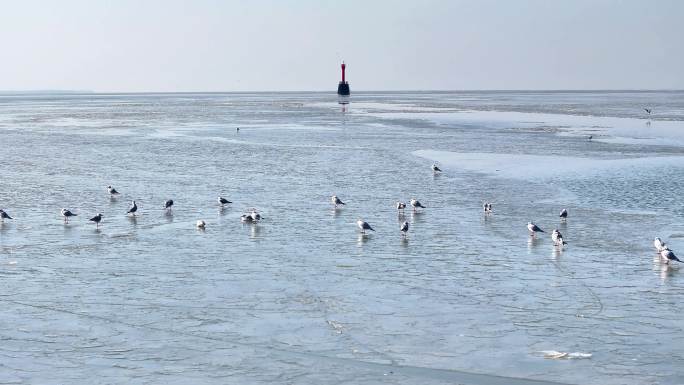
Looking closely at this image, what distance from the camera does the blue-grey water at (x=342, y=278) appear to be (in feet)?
33.8

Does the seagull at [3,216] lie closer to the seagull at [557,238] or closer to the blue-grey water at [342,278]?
the blue-grey water at [342,278]

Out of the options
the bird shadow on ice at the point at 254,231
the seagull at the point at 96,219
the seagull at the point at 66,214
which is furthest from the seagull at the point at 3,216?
the bird shadow on ice at the point at 254,231

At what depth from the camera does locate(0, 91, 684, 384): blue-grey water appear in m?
10.3

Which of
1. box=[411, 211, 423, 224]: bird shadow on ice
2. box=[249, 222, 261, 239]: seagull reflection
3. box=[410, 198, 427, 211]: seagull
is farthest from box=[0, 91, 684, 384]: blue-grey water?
box=[410, 198, 427, 211]: seagull

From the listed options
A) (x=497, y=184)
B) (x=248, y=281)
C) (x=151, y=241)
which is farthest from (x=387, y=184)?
(x=248, y=281)

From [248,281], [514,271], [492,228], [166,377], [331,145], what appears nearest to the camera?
[166,377]

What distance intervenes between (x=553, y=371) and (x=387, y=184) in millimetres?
17829

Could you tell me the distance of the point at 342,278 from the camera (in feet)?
47.8

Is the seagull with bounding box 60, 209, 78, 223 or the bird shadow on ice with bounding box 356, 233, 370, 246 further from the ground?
the seagull with bounding box 60, 209, 78, 223

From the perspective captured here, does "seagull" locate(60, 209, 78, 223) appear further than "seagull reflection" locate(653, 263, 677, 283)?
Yes

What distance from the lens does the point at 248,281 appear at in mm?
14297

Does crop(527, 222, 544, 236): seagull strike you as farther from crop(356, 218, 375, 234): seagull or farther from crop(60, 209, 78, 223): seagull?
crop(60, 209, 78, 223): seagull

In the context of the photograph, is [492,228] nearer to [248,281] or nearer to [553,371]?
[248,281]

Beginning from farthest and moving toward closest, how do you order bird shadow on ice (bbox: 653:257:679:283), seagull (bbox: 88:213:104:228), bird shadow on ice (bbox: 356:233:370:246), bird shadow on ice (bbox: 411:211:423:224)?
1. bird shadow on ice (bbox: 411:211:423:224)
2. seagull (bbox: 88:213:104:228)
3. bird shadow on ice (bbox: 356:233:370:246)
4. bird shadow on ice (bbox: 653:257:679:283)
